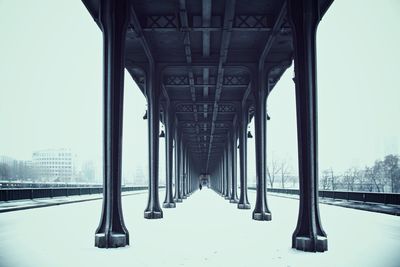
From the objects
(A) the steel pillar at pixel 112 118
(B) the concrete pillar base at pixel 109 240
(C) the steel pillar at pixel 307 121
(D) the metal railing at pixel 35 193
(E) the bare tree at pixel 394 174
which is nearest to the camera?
(C) the steel pillar at pixel 307 121

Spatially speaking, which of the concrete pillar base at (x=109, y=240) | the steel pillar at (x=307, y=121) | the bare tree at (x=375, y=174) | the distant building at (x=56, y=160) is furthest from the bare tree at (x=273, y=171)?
the concrete pillar base at (x=109, y=240)

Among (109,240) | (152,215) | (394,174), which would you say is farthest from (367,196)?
(394,174)

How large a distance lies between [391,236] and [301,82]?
540cm

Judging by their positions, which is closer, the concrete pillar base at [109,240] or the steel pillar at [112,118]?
the concrete pillar base at [109,240]

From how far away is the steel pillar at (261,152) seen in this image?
15.8 meters

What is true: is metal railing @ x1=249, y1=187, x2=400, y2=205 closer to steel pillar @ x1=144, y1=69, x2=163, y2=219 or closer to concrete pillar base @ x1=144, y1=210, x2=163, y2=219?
concrete pillar base @ x1=144, y1=210, x2=163, y2=219

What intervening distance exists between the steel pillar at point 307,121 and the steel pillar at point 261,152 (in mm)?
7196

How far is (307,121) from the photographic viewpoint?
8742 mm

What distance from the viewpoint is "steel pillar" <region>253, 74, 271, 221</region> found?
15.8 meters

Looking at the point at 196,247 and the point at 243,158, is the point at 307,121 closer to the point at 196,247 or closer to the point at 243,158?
the point at 196,247

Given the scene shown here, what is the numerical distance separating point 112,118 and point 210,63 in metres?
9.49

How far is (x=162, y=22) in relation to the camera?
13.7m

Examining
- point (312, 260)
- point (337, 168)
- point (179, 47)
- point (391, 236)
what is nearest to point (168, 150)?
point (179, 47)

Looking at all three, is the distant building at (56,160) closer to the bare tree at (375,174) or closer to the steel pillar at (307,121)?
the bare tree at (375,174)
